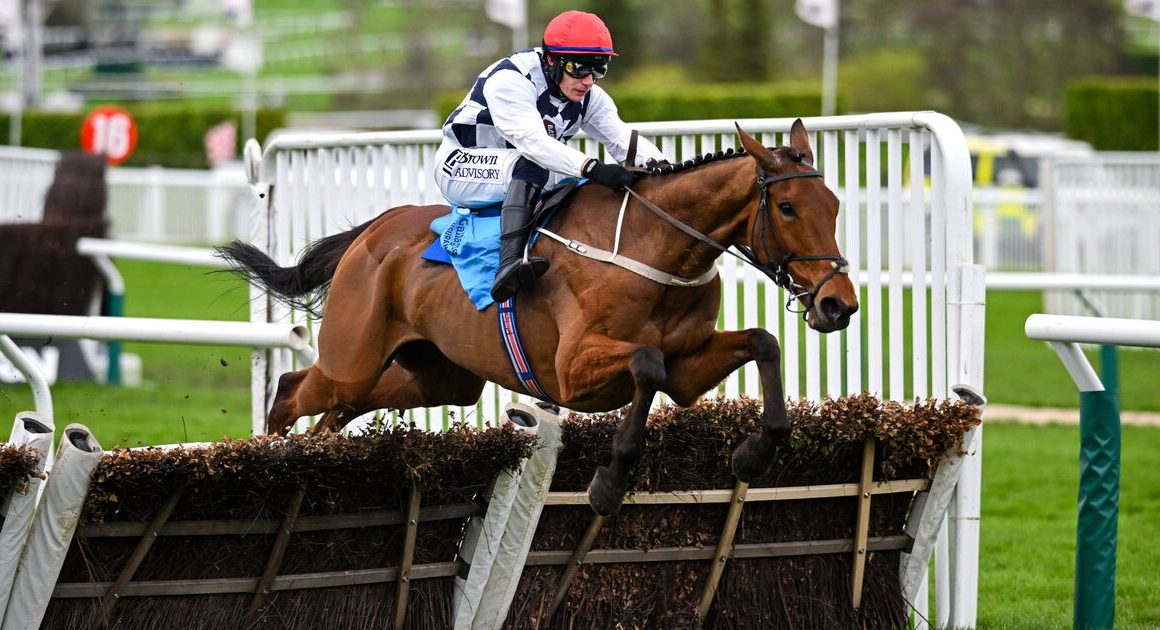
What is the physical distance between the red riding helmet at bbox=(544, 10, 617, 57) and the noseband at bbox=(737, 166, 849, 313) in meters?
0.76

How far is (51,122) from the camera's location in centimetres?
2775

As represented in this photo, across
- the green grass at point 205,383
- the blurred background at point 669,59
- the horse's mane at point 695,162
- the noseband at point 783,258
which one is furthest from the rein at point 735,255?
the blurred background at point 669,59

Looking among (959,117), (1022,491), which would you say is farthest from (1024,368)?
(959,117)

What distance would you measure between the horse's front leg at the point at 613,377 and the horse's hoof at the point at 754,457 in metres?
0.29

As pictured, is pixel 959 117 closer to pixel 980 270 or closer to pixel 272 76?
pixel 272 76

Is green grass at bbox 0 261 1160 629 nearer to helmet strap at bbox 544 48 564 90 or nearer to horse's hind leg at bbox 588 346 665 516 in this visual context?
horse's hind leg at bbox 588 346 665 516

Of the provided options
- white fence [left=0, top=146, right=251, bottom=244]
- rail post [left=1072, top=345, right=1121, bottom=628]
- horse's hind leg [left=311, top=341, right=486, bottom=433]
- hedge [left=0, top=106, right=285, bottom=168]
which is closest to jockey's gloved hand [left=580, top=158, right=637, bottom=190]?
horse's hind leg [left=311, top=341, right=486, bottom=433]

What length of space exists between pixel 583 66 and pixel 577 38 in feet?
0.41

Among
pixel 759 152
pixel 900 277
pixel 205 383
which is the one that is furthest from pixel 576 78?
pixel 205 383

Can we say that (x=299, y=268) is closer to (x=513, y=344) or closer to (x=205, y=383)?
(x=513, y=344)

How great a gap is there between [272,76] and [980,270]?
142 feet

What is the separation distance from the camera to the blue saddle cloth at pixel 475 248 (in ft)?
16.9

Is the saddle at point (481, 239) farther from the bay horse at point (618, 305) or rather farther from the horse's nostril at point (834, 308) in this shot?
the horse's nostril at point (834, 308)

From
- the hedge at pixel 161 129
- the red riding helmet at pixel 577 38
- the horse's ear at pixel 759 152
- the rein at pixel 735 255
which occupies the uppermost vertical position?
the red riding helmet at pixel 577 38
